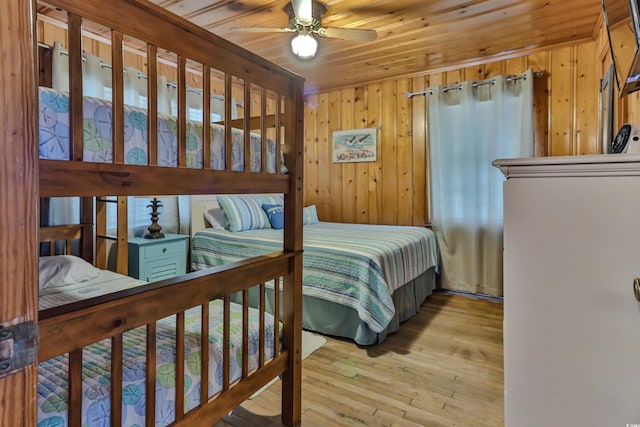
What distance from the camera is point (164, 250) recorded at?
9.99 feet

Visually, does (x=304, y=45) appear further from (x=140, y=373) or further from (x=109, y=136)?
(x=140, y=373)

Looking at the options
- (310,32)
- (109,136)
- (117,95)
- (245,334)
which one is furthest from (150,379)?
(310,32)

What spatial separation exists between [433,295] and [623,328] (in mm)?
2861

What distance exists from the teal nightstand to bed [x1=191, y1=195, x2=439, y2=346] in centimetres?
18

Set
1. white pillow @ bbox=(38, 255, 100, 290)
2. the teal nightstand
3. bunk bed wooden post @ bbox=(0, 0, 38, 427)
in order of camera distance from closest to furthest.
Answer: bunk bed wooden post @ bbox=(0, 0, 38, 427), white pillow @ bbox=(38, 255, 100, 290), the teal nightstand

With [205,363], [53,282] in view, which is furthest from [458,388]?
[53,282]

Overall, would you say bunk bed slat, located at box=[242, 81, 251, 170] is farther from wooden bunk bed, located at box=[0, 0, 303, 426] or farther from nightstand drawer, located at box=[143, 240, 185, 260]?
nightstand drawer, located at box=[143, 240, 185, 260]

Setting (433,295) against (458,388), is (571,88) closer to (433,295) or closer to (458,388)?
(433,295)

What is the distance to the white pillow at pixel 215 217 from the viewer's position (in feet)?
11.5

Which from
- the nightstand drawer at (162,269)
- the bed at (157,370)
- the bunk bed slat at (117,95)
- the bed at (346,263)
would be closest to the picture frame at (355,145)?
Answer: the bed at (346,263)

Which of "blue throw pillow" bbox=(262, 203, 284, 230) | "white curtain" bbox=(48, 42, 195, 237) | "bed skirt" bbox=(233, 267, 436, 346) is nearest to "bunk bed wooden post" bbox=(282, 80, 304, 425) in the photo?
"bed skirt" bbox=(233, 267, 436, 346)

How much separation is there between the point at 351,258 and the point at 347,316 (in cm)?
43

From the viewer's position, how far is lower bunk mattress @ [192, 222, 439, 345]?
7.72ft

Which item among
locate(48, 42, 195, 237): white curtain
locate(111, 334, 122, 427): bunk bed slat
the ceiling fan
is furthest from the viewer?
locate(48, 42, 195, 237): white curtain
